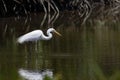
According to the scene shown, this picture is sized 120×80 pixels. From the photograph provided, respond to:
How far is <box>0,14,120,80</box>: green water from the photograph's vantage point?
9423 millimetres

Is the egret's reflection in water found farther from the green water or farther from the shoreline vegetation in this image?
the shoreline vegetation

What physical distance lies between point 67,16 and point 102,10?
3524 mm

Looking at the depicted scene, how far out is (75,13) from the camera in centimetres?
2512

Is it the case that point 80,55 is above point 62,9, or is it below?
below

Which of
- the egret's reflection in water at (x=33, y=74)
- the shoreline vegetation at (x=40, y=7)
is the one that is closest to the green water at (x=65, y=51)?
the egret's reflection in water at (x=33, y=74)

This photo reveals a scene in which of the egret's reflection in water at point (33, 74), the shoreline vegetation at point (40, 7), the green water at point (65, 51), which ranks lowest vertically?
the egret's reflection in water at point (33, 74)

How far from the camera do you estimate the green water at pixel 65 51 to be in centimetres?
942

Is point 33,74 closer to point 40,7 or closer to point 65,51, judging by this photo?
point 65,51

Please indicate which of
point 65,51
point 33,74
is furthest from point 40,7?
point 33,74

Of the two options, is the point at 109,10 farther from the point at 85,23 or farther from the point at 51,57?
the point at 51,57

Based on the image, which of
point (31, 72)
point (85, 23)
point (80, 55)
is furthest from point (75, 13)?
point (31, 72)

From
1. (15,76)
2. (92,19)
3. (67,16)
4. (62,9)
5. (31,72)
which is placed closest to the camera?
(15,76)

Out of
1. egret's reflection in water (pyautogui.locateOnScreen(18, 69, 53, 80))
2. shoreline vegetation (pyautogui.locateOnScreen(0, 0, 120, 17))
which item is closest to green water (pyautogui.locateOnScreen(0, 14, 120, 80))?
egret's reflection in water (pyautogui.locateOnScreen(18, 69, 53, 80))

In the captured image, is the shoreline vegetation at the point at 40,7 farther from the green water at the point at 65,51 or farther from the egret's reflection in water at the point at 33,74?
the egret's reflection in water at the point at 33,74
